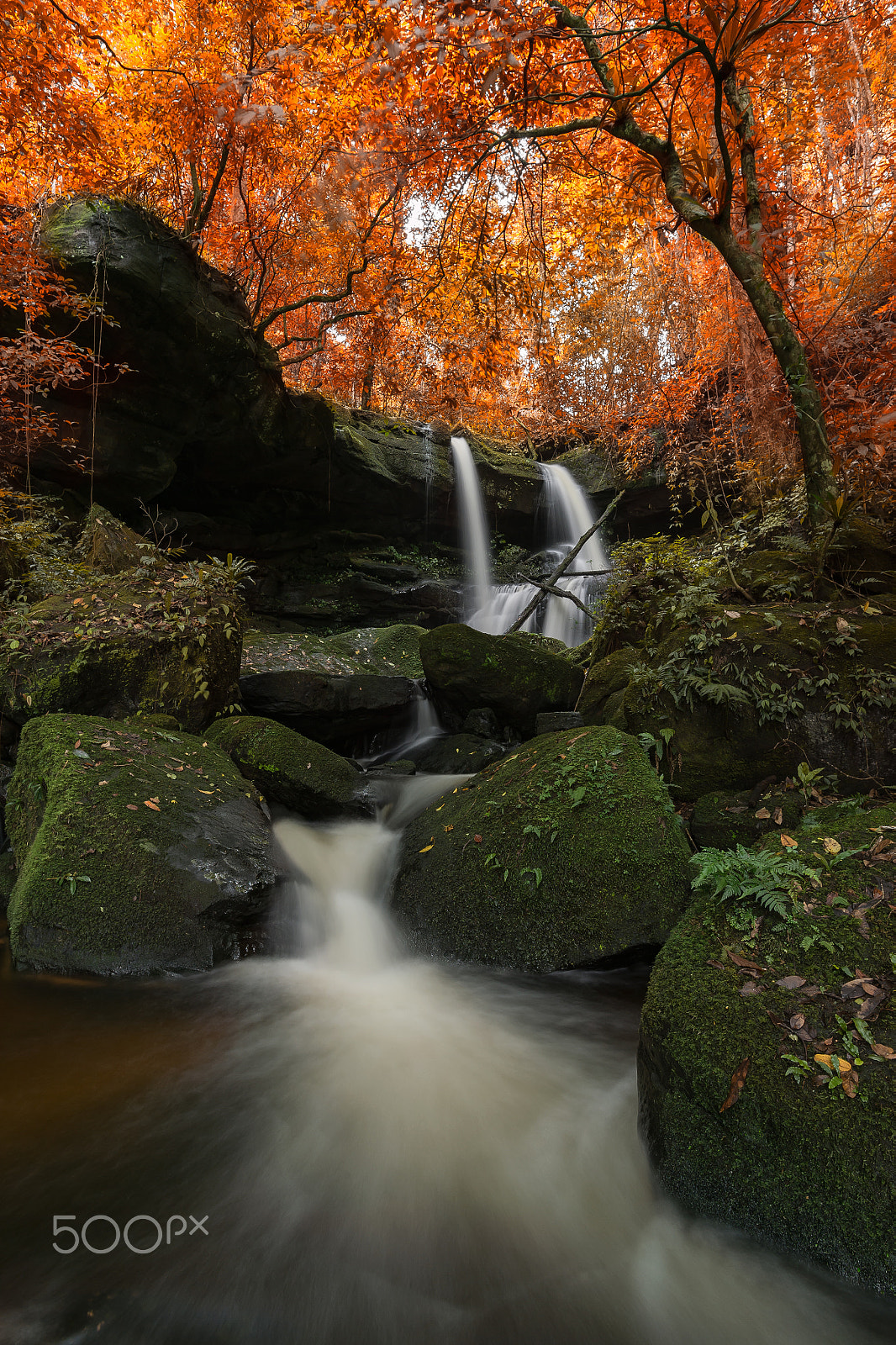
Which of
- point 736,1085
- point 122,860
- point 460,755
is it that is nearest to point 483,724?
point 460,755

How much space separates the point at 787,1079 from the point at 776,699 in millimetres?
2774

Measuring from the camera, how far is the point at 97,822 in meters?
3.94

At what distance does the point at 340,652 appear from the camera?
10742 millimetres

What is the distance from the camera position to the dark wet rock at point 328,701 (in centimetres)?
791

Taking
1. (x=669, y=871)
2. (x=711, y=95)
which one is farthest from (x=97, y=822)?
(x=711, y=95)

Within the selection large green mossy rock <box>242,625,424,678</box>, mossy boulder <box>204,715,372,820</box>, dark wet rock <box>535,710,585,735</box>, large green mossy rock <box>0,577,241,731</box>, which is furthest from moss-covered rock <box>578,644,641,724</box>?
large green mossy rock <box>0,577,241,731</box>

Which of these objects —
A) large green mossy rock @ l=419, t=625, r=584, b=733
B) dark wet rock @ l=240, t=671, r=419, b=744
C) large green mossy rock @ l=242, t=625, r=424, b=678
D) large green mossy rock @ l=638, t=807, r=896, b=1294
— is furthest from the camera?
large green mossy rock @ l=242, t=625, r=424, b=678

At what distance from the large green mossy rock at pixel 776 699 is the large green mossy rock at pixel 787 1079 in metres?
1.49

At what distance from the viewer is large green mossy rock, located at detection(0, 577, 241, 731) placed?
19.7 ft

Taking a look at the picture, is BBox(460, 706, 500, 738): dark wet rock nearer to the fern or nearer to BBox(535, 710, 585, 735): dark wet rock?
BBox(535, 710, 585, 735): dark wet rock

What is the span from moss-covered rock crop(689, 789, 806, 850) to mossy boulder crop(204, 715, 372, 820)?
3.39m

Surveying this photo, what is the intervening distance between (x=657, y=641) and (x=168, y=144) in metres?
11.6
